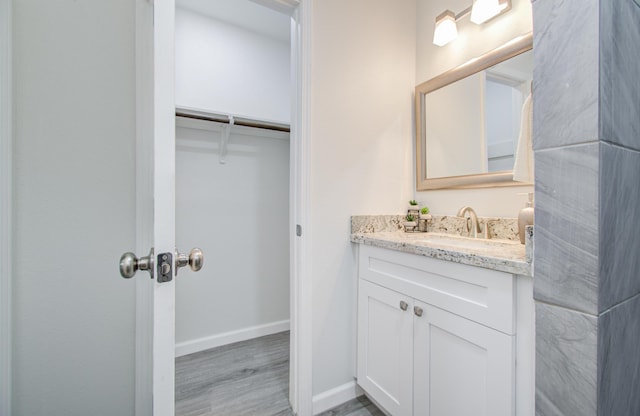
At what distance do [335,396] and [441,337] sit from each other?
75 centimetres

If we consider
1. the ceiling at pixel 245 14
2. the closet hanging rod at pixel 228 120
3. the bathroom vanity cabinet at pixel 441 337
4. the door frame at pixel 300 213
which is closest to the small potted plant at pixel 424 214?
the bathroom vanity cabinet at pixel 441 337

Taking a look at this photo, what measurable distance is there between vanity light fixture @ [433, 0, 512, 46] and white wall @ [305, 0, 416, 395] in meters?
0.24

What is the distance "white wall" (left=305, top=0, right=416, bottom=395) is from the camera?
4.54 ft

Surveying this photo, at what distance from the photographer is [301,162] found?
52.4 inches

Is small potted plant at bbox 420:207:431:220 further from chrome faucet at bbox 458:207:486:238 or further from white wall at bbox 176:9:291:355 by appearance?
white wall at bbox 176:9:291:355

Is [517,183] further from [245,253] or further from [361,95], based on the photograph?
[245,253]

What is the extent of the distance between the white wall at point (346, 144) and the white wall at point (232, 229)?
886 mm

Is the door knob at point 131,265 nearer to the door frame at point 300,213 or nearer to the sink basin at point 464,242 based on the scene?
the door frame at point 300,213

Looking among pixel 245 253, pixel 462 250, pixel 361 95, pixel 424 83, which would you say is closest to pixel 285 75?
pixel 361 95

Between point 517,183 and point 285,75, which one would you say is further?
point 285,75

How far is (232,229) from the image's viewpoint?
210cm

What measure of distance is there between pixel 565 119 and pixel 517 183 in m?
0.88

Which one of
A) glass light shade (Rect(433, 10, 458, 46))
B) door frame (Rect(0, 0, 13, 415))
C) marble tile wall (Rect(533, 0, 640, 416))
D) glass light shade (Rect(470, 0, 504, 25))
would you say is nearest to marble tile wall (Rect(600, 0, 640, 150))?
marble tile wall (Rect(533, 0, 640, 416))

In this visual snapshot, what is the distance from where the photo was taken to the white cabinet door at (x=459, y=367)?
2.68 feet
